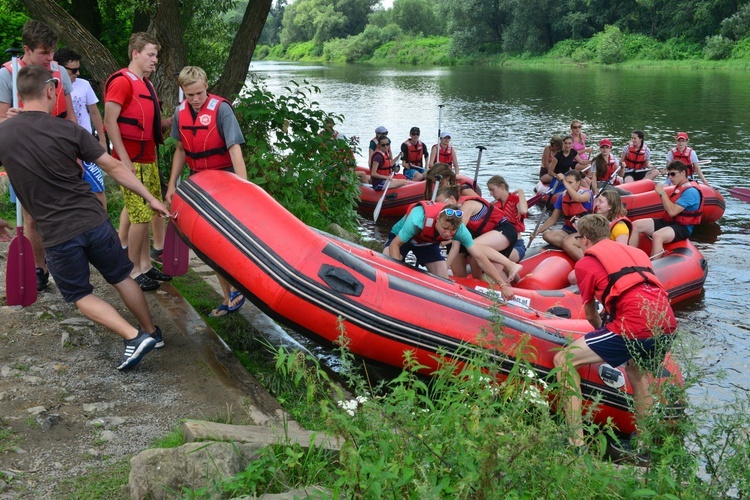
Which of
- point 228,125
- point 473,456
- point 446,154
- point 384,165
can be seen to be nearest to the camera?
point 473,456

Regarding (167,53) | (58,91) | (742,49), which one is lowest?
(58,91)

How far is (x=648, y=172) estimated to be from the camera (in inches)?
434

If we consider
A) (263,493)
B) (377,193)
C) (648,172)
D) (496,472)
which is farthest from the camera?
(648,172)

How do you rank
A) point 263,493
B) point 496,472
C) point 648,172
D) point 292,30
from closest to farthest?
point 496,472
point 263,493
point 648,172
point 292,30

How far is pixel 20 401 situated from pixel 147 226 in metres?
1.60

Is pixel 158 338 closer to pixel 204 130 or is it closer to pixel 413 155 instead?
pixel 204 130

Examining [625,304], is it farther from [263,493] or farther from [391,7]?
[391,7]

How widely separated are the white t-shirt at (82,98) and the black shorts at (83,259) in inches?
59.7

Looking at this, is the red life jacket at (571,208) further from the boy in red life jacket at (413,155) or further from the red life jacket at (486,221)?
the boy in red life jacket at (413,155)

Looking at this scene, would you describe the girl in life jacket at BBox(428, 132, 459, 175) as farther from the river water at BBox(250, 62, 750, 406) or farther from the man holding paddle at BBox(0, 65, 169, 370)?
the man holding paddle at BBox(0, 65, 169, 370)

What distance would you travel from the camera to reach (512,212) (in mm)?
7023

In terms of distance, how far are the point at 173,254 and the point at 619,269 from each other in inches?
105

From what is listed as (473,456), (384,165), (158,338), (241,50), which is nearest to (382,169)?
(384,165)

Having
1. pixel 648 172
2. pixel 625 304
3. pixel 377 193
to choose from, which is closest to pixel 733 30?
pixel 648 172
